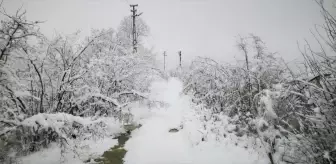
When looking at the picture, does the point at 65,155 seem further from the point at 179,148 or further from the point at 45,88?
the point at 179,148

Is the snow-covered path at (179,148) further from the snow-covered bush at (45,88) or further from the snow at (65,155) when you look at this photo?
the snow-covered bush at (45,88)

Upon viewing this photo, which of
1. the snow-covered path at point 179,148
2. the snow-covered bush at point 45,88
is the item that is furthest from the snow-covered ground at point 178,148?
the snow-covered bush at point 45,88

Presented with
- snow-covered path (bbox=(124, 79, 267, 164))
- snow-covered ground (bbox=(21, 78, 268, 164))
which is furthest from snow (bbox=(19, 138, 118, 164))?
snow-covered path (bbox=(124, 79, 267, 164))

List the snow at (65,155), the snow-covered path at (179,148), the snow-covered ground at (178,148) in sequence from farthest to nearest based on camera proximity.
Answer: the snow-covered path at (179,148), the snow-covered ground at (178,148), the snow at (65,155)

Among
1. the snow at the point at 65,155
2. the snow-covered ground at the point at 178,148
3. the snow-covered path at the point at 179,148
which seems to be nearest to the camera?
the snow at the point at 65,155

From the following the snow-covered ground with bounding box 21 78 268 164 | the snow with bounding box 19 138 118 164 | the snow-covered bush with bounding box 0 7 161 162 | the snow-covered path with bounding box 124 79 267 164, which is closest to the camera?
the snow-covered bush with bounding box 0 7 161 162

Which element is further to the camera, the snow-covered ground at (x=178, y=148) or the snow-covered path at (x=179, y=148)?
the snow-covered path at (x=179, y=148)

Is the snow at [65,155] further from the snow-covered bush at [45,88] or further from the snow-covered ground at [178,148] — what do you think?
the snow-covered bush at [45,88]

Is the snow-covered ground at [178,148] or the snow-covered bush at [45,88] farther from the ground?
the snow-covered bush at [45,88]

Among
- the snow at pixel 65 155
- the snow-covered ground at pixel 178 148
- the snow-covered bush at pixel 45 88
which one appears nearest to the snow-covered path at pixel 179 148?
the snow-covered ground at pixel 178 148

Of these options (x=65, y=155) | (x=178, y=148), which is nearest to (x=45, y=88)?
(x=65, y=155)

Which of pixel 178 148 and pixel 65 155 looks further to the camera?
pixel 178 148

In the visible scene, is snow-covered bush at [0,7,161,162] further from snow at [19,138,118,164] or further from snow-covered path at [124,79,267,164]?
snow-covered path at [124,79,267,164]

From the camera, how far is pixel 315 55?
88.2 inches
